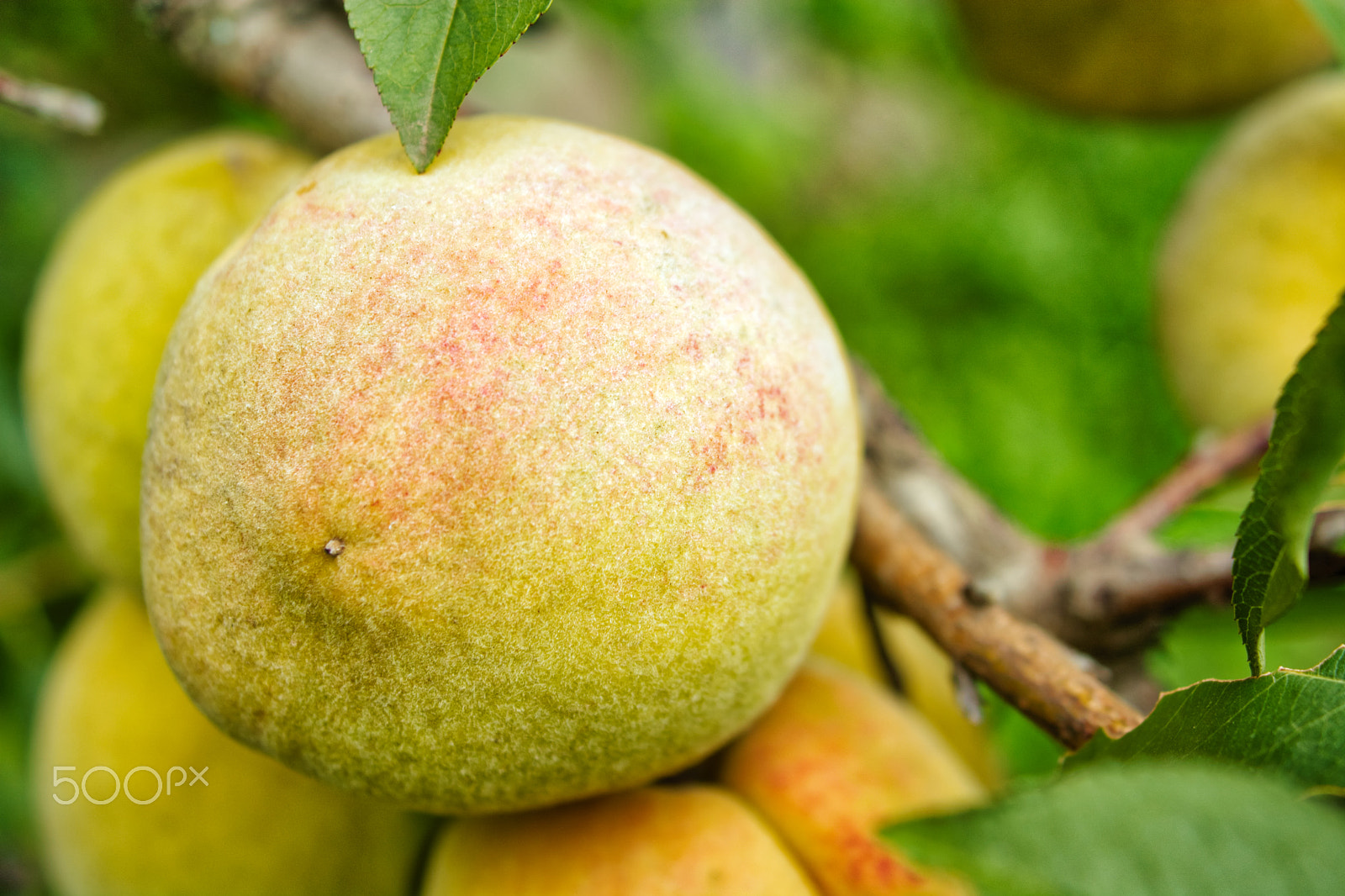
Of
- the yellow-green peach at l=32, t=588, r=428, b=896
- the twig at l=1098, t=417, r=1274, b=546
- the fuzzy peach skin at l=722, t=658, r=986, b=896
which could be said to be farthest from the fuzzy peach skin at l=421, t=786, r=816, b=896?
the twig at l=1098, t=417, r=1274, b=546

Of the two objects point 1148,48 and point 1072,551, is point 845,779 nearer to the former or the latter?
point 1072,551

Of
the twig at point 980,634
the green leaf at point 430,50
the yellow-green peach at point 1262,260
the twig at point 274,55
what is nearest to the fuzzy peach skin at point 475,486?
the green leaf at point 430,50

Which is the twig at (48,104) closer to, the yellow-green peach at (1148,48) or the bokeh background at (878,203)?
the bokeh background at (878,203)

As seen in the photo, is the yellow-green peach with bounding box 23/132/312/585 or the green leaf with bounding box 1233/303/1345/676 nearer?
the green leaf with bounding box 1233/303/1345/676

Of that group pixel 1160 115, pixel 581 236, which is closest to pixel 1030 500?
pixel 1160 115

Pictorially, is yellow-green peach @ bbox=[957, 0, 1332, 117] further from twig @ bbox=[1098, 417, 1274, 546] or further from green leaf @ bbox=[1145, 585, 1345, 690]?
green leaf @ bbox=[1145, 585, 1345, 690]

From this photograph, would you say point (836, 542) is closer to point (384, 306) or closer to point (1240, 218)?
point (384, 306)
